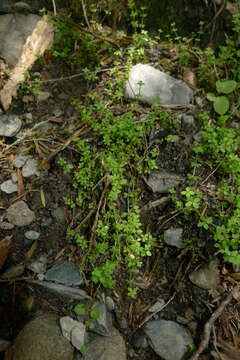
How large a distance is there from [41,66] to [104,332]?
276cm

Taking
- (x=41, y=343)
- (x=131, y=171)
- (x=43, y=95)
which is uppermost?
(x=43, y=95)

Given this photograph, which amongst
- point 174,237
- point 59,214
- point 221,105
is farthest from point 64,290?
point 221,105

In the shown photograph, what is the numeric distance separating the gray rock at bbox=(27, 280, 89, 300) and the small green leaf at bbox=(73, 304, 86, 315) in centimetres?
7

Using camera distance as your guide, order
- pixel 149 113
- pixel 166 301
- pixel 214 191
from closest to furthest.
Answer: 1. pixel 166 301
2. pixel 214 191
3. pixel 149 113

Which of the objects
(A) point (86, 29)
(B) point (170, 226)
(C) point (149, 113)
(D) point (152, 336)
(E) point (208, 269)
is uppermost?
(A) point (86, 29)

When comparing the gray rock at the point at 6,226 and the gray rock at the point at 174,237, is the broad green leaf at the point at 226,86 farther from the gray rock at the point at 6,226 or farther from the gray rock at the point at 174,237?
the gray rock at the point at 6,226

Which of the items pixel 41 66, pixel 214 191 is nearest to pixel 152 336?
pixel 214 191

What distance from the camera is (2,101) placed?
3.32 metres

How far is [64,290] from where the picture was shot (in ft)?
8.55

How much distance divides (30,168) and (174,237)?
57.7 inches

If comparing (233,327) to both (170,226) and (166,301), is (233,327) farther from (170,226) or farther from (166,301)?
(170,226)

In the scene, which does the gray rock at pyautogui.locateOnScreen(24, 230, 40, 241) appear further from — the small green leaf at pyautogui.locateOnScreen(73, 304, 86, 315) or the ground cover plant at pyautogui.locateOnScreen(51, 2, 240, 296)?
the small green leaf at pyautogui.locateOnScreen(73, 304, 86, 315)

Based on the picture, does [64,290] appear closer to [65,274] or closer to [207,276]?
[65,274]

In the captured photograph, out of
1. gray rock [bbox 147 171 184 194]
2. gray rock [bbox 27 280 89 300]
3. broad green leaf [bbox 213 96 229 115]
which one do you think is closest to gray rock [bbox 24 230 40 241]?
gray rock [bbox 27 280 89 300]
